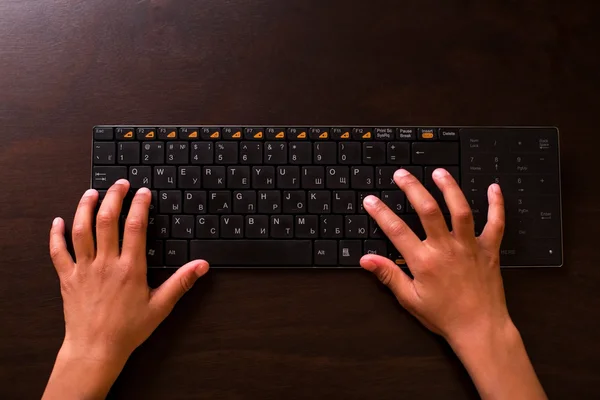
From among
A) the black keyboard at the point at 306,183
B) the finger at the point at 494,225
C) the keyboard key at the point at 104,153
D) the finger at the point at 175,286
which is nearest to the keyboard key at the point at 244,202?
the black keyboard at the point at 306,183

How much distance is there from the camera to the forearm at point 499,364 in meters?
0.74

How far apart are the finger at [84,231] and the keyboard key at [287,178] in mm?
304

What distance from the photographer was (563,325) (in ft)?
2.65

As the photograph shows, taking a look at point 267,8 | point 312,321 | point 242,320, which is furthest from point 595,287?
point 267,8

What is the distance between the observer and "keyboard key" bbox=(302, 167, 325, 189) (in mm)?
806

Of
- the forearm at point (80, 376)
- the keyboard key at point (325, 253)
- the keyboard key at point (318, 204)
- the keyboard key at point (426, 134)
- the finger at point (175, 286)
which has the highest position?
the keyboard key at point (426, 134)

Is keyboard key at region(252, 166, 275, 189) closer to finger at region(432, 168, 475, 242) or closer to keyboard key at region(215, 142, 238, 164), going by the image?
keyboard key at region(215, 142, 238, 164)

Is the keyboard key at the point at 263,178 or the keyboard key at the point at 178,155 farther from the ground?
the keyboard key at the point at 178,155

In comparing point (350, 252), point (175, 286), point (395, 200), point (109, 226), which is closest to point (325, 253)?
point (350, 252)

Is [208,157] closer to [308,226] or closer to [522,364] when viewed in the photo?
[308,226]

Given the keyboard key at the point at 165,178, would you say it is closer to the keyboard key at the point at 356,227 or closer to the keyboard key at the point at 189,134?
the keyboard key at the point at 189,134

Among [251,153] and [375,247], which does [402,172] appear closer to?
[375,247]

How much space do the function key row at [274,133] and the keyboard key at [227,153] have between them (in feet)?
0.04

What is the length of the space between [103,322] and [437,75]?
0.68m
